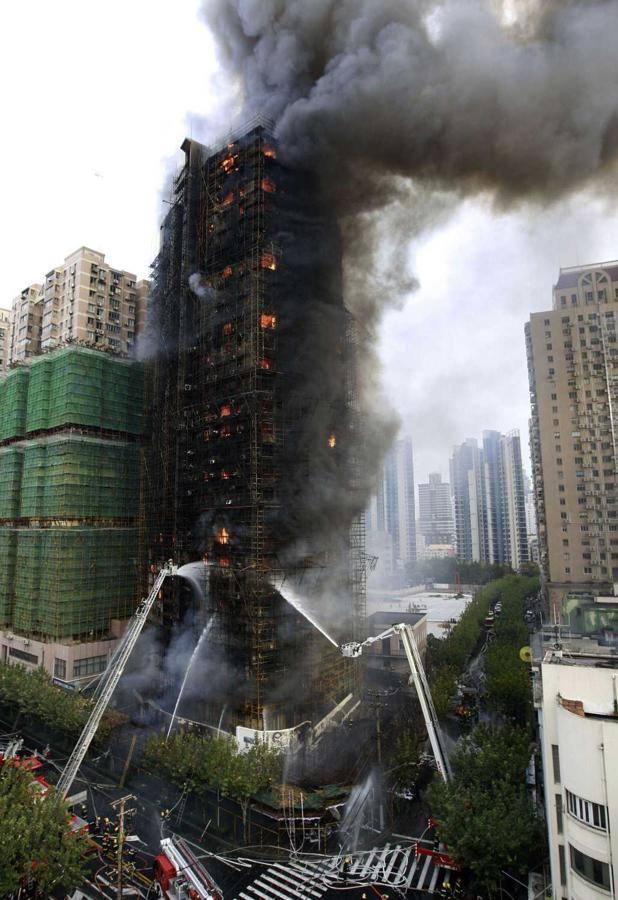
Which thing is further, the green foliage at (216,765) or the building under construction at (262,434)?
the building under construction at (262,434)

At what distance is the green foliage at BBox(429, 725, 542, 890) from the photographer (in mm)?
15461

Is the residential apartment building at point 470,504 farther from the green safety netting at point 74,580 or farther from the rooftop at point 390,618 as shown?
the green safety netting at point 74,580

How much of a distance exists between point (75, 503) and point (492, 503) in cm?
8372

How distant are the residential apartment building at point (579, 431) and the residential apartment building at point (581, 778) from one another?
29.2 meters

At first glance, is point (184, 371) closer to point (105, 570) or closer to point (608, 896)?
point (105, 570)

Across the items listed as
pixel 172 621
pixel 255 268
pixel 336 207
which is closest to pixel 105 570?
pixel 172 621

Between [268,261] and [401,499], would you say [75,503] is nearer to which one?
[268,261]

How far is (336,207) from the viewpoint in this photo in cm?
3103

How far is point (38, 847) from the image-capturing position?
48.8ft

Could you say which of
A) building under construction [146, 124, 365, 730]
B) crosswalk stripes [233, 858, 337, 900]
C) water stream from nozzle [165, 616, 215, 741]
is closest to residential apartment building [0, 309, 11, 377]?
building under construction [146, 124, 365, 730]

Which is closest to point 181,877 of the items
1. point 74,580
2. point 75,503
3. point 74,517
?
point 74,580

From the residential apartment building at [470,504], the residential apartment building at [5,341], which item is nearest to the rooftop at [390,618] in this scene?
the residential apartment building at [5,341]

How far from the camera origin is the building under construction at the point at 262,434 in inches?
1038

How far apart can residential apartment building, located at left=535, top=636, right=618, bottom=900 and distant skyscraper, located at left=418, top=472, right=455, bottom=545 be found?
398 feet
